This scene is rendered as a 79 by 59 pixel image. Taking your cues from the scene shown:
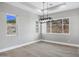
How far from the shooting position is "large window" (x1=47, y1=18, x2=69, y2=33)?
646 cm

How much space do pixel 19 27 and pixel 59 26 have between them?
3.24 m

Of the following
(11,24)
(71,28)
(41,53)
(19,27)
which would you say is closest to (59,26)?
(71,28)

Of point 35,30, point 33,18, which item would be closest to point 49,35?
point 35,30

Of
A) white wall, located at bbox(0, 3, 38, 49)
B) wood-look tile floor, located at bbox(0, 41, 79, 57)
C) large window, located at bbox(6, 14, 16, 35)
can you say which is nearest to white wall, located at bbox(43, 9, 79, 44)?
wood-look tile floor, located at bbox(0, 41, 79, 57)

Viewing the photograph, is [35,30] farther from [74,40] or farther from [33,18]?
[74,40]

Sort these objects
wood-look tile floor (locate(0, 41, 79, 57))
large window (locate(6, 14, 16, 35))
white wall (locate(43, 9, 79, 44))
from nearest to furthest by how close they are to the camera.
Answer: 1. wood-look tile floor (locate(0, 41, 79, 57))
2. large window (locate(6, 14, 16, 35))
3. white wall (locate(43, 9, 79, 44))

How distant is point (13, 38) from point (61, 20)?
12.7 ft

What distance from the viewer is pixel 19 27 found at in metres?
5.56

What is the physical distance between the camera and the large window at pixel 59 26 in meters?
6.46

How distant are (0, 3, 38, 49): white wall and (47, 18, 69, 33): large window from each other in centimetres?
139

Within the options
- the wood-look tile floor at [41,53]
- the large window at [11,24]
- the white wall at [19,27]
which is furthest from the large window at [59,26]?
the large window at [11,24]

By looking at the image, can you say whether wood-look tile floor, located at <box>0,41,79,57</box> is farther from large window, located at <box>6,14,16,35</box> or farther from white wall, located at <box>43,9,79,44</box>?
white wall, located at <box>43,9,79,44</box>

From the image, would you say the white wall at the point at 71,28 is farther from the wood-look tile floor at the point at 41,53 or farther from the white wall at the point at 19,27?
the white wall at the point at 19,27

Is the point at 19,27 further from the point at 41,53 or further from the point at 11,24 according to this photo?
the point at 41,53
